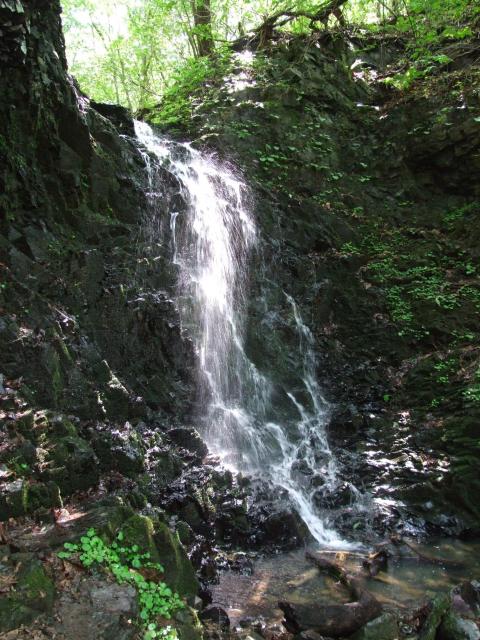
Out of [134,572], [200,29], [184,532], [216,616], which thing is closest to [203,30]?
[200,29]

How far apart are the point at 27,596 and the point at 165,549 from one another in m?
1.34

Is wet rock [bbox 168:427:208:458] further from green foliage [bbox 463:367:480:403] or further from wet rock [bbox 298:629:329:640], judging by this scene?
green foliage [bbox 463:367:480:403]

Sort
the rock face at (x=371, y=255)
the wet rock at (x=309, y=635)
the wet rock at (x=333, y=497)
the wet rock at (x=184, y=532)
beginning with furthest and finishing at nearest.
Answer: the rock face at (x=371, y=255) → the wet rock at (x=333, y=497) → the wet rock at (x=184, y=532) → the wet rock at (x=309, y=635)

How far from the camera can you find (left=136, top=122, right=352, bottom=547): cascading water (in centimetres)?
762

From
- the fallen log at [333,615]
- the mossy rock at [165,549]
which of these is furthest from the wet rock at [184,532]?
the fallen log at [333,615]

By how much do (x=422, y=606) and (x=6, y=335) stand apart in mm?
5241

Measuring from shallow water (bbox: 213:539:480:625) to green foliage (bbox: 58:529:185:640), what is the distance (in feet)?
3.82

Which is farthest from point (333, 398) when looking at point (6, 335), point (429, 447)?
point (6, 335)

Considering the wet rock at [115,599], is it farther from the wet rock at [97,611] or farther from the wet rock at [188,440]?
the wet rock at [188,440]

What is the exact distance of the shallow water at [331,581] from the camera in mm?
4930

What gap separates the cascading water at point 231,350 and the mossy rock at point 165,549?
8.66ft

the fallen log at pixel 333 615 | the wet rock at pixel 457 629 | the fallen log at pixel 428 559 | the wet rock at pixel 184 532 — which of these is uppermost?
the wet rock at pixel 184 532

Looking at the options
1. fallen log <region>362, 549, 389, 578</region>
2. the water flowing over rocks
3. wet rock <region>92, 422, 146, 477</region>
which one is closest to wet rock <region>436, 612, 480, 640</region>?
the water flowing over rocks

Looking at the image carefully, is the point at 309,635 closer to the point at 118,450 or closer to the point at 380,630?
the point at 380,630
